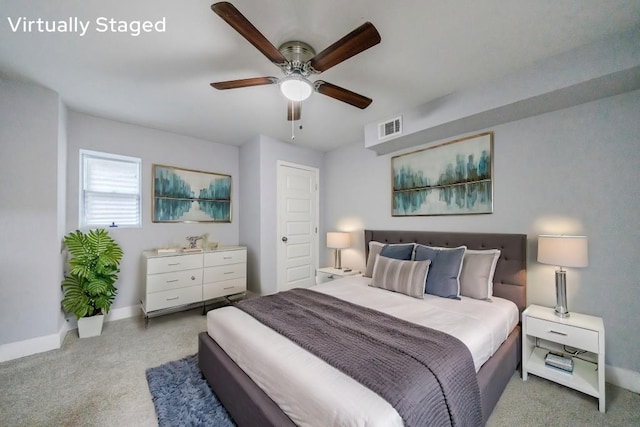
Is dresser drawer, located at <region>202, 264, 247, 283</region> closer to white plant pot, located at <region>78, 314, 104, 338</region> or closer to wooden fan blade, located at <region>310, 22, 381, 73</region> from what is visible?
white plant pot, located at <region>78, 314, 104, 338</region>

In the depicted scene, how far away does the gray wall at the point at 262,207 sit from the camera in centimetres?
376

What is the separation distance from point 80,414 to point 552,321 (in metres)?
3.46

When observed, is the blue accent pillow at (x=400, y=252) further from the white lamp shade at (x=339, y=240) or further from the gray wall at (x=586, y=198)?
the white lamp shade at (x=339, y=240)

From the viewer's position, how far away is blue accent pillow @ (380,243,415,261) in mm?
2723

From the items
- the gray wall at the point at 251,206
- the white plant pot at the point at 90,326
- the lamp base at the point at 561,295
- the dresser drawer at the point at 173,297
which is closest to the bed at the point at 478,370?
the lamp base at the point at 561,295

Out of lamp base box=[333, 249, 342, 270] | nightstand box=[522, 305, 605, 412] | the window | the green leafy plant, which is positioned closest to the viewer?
nightstand box=[522, 305, 605, 412]

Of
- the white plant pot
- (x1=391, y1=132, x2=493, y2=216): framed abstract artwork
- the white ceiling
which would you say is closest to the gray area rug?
the white plant pot

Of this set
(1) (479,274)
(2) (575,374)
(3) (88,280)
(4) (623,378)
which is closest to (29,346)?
(3) (88,280)

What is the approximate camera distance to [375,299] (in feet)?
7.38

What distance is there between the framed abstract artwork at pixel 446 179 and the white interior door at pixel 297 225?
60.0 inches

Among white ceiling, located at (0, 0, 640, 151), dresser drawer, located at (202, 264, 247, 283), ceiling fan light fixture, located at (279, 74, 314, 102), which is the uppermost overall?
white ceiling, located at (0, 0, 640, 151)

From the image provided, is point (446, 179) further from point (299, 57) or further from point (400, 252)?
point (299, 57)

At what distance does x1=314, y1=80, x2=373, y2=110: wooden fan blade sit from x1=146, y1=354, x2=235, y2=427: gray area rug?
2.37 metres

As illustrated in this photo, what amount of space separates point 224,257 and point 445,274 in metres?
2.82
